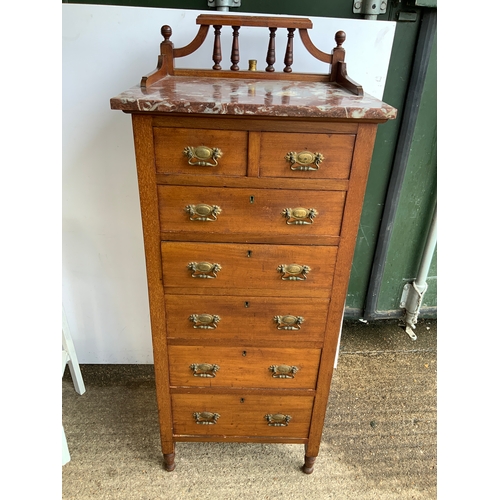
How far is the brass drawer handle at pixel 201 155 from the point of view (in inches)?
42.0

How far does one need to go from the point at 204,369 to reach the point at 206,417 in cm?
22

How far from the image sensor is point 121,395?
1.94 metres

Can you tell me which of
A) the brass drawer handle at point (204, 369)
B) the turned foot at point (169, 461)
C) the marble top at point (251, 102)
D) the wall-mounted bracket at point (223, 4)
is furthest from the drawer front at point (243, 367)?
the wall-mounted bracket at point (223, 4)

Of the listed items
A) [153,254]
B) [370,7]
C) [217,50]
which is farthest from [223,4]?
[153,254]

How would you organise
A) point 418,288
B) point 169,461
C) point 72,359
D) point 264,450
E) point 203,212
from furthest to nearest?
point 418,288 → point 72,359 → point 264,450 → point 169,461 → point 203,212

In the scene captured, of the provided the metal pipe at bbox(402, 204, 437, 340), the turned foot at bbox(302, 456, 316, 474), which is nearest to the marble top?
the metal pipe at bbox(402, 204, 437, 340)

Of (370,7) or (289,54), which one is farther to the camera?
(370,7)

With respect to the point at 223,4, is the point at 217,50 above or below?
below

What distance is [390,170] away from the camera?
1857 mm

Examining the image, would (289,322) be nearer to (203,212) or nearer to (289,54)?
(203,212)

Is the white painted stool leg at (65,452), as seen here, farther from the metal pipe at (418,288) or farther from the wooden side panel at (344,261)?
the metal pipe at (418,288)

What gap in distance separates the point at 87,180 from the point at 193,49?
2.30ft

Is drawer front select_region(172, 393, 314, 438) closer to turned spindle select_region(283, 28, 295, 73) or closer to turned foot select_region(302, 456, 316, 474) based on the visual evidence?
turned foot select_region(302, 456, 316, 474)

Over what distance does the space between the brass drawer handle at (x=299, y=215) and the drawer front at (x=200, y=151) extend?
165 mm
